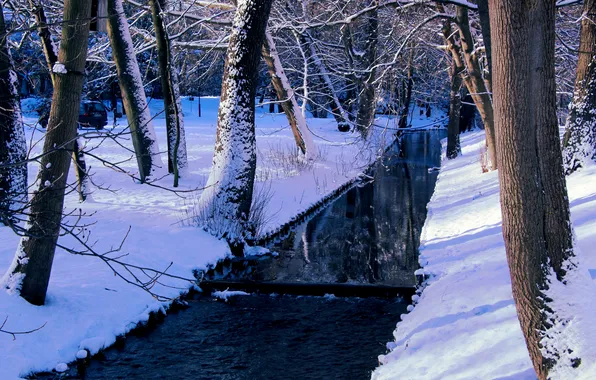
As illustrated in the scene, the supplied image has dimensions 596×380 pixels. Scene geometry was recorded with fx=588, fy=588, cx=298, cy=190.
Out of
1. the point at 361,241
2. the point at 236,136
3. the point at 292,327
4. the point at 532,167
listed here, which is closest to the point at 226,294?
A: the point at 292,327

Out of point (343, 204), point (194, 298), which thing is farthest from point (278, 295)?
point (343, 204)

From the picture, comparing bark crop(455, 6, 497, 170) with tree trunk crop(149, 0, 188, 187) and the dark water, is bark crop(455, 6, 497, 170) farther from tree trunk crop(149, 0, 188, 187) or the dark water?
tree trunk crop(149, 0, 188, 187)

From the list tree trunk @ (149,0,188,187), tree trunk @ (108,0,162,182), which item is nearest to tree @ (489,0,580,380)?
tree trunk @ (149,0,188,187)

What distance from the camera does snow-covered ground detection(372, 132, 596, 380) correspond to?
4707 mm

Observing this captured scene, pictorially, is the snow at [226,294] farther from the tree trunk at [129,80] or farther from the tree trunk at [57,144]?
the tree trunk at [129,80]

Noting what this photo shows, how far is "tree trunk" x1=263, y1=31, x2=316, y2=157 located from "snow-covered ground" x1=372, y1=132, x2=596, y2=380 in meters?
8.46

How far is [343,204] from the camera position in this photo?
16.2m

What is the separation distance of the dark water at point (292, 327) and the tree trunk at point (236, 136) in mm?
1096

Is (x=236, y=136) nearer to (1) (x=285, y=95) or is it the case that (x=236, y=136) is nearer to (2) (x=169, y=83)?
(2) (x=169, y=83)

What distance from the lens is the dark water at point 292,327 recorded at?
610 cm

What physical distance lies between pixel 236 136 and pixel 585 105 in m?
6.19

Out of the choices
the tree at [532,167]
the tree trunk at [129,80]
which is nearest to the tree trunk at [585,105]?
the tree at [532,167]

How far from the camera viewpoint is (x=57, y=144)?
20.4ft

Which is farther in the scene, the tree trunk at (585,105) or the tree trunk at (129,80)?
the tree trunk at (129,80)
